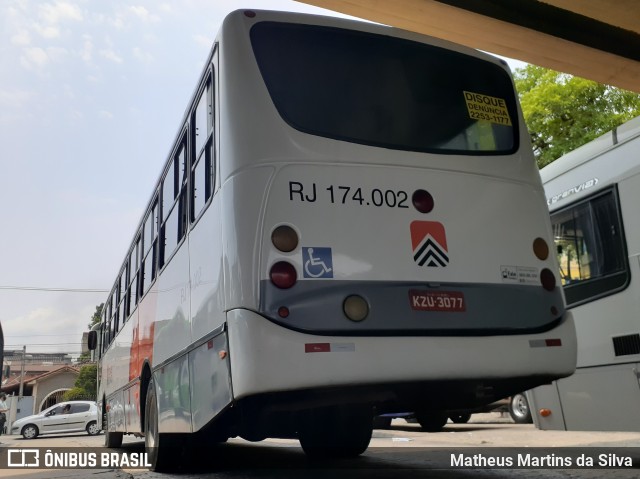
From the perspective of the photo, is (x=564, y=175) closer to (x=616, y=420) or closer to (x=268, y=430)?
(x=616, y=420)

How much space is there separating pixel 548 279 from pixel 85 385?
51138 millimetres

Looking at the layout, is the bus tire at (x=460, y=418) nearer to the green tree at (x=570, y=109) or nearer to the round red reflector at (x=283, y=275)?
the green tree at (x=570, y=109)

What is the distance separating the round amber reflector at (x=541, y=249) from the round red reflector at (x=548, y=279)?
0.33 feet

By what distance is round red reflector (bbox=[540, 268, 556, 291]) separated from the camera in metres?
4.64

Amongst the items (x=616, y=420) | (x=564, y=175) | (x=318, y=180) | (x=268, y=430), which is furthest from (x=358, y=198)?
(x=564, y=175)

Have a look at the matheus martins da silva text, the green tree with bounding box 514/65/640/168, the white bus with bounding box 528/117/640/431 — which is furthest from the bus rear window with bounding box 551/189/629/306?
the green tree with bounding box 514/65/640/168

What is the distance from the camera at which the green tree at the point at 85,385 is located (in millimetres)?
49250

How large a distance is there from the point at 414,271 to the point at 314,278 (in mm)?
691

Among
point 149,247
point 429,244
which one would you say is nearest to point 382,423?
point 149,247

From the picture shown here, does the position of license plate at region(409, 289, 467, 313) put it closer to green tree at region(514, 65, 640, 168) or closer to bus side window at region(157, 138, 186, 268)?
bus side window at region(157, 138, 186, 268)

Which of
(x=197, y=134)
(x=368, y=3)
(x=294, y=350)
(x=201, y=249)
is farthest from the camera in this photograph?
(x=368, y=3)

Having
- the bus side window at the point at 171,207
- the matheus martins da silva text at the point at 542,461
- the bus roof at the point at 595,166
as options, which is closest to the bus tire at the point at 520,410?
the matheus martins da silva text at the point at 542,461

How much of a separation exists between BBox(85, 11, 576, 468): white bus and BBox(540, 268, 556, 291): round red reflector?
17 millimetres

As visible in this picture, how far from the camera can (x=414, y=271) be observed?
4246 millimetres
